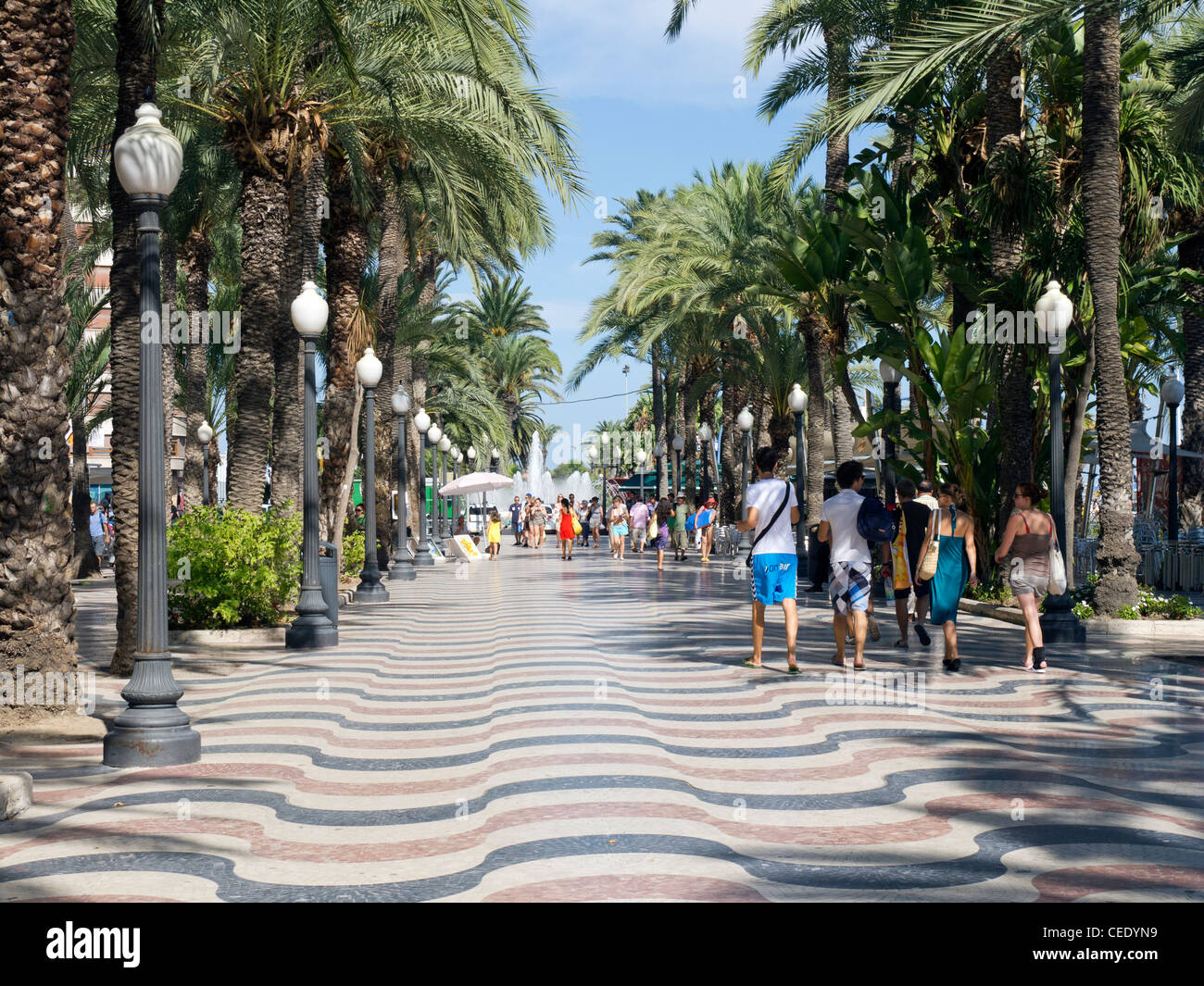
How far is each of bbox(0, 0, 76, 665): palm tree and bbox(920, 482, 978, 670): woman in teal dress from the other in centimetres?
735

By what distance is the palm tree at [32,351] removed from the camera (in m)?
9.23

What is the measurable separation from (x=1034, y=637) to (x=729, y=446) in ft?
112

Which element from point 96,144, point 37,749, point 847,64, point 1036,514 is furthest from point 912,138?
point 37,749

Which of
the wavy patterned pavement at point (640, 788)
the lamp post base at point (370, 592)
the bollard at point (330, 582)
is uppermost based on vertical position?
the bollard at point (330, 582)

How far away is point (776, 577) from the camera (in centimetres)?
1145

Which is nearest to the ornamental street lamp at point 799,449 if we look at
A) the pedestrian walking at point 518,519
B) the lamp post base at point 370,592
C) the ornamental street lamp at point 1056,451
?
the lamp post base at point 370,592

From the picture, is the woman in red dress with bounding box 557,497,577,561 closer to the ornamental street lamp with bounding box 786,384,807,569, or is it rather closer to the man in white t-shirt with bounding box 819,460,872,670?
the ornamental street lamp with bounding box 786,384,807,569

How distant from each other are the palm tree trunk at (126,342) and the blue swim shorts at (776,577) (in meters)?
5.55

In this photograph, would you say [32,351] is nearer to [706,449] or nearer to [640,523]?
[640,523]

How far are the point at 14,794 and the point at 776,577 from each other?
22.2 ft

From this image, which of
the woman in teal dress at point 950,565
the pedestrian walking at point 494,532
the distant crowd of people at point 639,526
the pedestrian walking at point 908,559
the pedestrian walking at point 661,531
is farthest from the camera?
the pedestrian walking at point 494,532

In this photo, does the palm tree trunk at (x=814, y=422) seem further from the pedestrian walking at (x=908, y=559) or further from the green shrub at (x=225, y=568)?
the green shrub at (x=225, y=568)
